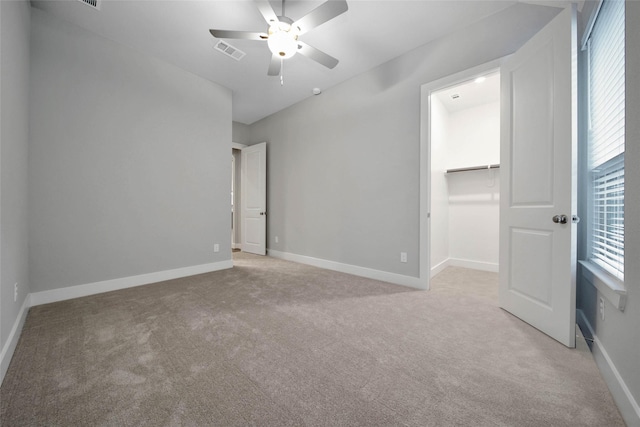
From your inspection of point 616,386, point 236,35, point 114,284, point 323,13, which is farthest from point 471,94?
point 114,284

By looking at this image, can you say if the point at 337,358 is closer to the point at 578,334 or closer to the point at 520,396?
the point at 520,396

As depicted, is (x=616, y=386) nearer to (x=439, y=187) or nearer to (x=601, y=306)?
(x=601, y=306)

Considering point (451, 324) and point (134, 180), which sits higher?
point (134, 180)

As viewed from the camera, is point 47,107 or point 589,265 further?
point 47,107

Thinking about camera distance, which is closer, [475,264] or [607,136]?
[607,136]

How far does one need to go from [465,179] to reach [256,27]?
3.68m

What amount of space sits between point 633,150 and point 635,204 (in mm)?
246

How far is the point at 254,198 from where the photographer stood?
16.8ft

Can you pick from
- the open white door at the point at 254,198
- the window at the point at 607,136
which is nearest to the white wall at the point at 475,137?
the window at the point at 607,136

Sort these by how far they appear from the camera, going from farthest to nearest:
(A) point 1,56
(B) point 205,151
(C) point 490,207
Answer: (C) point 490,207 → (B) point 205,151 → (A) point 1,56

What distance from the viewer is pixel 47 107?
2.39m

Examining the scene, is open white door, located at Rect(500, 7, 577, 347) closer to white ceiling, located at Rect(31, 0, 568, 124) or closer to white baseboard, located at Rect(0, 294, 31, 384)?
white ceiling, located at Rect(31, 0, 568, 124)

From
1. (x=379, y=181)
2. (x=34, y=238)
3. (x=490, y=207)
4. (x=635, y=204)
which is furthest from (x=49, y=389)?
(x=490, y=207)

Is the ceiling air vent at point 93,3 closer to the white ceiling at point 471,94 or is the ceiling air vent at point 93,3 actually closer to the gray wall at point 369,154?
the gray wall at point 369,154
